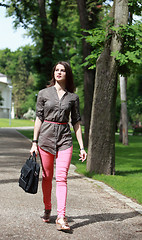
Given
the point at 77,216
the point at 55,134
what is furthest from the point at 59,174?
the point at 77,216

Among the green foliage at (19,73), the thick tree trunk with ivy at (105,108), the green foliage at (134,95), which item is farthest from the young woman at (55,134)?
the green foliage at (19,73)

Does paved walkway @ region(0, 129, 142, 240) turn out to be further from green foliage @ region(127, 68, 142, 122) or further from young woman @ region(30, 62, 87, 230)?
green foliage @ region(127, 68, 142, 122)

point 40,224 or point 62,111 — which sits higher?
point 62,111

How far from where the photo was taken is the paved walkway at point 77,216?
14.5 feet

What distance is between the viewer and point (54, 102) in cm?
471

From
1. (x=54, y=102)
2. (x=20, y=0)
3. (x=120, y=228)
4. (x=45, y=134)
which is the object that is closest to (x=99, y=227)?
(x=120, y=228)

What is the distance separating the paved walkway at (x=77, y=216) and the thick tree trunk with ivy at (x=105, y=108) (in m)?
1.90

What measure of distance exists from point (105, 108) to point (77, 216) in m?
4.77

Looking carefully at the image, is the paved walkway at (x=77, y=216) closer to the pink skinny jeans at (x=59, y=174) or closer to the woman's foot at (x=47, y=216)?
the woman's foot at (x=47, y=216)

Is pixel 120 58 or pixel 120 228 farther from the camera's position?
pixel 120 58

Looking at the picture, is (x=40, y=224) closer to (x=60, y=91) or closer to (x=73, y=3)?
(x=60, y=91)

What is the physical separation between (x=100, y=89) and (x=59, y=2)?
62.9ft

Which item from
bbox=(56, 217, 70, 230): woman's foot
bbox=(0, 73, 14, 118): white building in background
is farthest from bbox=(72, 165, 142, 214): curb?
bbox=(0, 73, 14, 118): white building in background

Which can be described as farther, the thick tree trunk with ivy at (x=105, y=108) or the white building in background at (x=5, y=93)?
the white building in background at (x=5, y=93)
